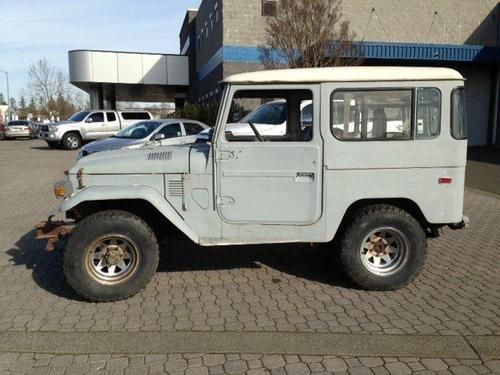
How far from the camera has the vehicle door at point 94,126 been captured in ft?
75.9

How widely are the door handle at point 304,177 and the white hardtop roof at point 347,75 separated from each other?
0.85m

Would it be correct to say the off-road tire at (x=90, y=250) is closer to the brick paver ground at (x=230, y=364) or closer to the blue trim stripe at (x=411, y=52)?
the brick paver ground at (x=230, y=364)

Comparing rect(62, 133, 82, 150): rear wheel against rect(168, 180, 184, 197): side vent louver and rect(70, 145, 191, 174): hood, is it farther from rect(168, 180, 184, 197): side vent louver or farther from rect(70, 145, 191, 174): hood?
rect(168, 180, 184, 197): side vent louver

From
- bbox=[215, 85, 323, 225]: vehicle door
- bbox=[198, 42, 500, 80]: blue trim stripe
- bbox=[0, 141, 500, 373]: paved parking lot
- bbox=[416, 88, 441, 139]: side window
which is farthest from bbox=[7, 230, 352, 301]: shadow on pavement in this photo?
bbox=[198, 42, 500, 80]: blue trim stripe

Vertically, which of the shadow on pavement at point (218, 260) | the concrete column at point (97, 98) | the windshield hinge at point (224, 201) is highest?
the concrete column at point (97, 98)

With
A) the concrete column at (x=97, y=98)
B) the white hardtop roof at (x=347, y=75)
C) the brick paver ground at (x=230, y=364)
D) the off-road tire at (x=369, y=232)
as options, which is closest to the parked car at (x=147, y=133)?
the white hardtop roof at (x=347, y=75)

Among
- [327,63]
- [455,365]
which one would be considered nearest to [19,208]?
[455,365]

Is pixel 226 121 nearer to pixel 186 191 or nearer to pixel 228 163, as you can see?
pixel 228 163

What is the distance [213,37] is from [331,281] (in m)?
23.0

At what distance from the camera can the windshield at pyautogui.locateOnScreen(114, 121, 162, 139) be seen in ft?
46.7

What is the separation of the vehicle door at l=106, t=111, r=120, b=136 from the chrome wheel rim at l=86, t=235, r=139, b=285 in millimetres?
19987

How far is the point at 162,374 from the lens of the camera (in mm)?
3338

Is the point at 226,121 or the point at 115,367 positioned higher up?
the point at 226,121

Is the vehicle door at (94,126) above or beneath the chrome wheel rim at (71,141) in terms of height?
above
